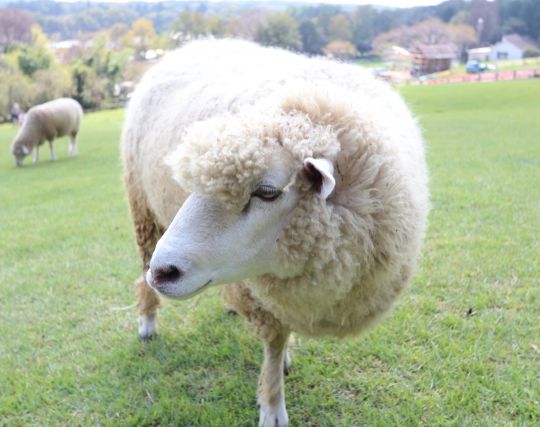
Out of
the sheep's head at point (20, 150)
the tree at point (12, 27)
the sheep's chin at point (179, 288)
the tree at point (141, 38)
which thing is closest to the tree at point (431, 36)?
the tree at point (141, 38)

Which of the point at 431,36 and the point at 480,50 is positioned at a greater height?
the point at 431,36

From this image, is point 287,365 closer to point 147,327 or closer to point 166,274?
point 147,327

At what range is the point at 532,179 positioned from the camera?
7.11 metres

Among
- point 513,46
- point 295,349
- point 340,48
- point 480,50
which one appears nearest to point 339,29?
point 340,48

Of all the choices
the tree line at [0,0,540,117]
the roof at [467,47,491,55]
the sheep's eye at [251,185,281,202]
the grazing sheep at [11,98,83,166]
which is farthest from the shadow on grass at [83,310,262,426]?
the roof at [467,47,491,55]

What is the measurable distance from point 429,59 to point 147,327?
2636 inches

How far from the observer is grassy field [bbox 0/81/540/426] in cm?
269

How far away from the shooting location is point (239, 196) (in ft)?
5.69

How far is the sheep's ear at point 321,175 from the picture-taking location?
5.36 ft

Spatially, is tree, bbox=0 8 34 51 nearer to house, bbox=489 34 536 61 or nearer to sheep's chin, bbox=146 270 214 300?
house, bbox=489 34 536 61

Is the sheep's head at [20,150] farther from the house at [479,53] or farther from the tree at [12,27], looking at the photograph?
the tree at [12,27]

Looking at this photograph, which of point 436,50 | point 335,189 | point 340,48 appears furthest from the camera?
point 436,50

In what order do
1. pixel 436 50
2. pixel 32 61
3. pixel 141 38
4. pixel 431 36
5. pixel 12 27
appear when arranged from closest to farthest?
pixel 32 61
pixel 436 50
pixel 431 36
pixel 141 38
pixel 12 27

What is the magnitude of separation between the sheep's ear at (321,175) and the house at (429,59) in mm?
64932
